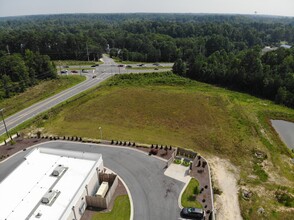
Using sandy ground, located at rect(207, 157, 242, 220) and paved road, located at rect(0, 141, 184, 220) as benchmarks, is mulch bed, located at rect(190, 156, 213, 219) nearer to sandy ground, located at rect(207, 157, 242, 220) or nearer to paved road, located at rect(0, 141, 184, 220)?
sandy ground, located at rect(207, 157, 242, 220)

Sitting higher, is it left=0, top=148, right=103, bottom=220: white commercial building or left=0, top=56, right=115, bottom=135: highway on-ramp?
left=0, top=148, right=103, bottom=220: white commercial building

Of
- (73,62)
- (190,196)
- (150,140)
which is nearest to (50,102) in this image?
(150,140)

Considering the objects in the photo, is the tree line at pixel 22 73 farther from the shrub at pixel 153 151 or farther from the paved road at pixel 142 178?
the shrub at pixel 153 151

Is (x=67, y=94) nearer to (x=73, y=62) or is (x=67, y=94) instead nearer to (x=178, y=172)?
(x=73, y=62)

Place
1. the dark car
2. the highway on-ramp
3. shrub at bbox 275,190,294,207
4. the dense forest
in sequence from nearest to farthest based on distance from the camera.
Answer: the dark car, shrub at bbox 275,190,294,207, the highway on-ramp, the dense forest

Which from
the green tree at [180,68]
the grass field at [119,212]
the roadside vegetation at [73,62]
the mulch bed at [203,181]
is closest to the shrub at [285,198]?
the mulch bed at [203,181]

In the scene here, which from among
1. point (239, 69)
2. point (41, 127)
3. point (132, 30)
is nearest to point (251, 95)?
point (239, 69)

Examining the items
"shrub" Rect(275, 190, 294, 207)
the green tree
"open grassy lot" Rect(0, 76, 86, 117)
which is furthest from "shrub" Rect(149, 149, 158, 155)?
the green tree
